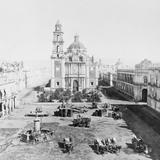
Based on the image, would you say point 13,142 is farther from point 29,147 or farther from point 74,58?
point 74,58

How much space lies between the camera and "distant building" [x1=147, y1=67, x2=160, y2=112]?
133ft

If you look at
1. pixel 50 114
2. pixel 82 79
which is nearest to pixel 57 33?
pixel 82 79

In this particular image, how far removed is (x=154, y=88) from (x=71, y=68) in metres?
30.7

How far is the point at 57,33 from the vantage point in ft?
213

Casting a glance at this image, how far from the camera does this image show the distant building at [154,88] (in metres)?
40.5

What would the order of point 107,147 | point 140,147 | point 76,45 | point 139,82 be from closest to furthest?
1. point 140,147
2. point 107,147
3. point 139,82
4. point 76,45

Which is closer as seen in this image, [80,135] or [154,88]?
[80,135]

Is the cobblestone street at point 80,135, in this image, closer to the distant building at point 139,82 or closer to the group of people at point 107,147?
the group of people at point 107,147

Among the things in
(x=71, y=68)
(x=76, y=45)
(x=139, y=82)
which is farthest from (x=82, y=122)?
(x=76, y=45)

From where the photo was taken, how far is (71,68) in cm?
6838

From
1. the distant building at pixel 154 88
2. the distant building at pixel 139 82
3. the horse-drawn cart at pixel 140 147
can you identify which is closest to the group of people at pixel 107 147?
the horse-drawn cart at pixel 140 147

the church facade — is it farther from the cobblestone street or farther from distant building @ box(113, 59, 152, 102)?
the cobblestone street

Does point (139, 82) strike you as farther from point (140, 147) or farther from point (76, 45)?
point (140, 147)

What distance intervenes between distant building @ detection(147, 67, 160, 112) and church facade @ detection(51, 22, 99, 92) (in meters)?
26.8
